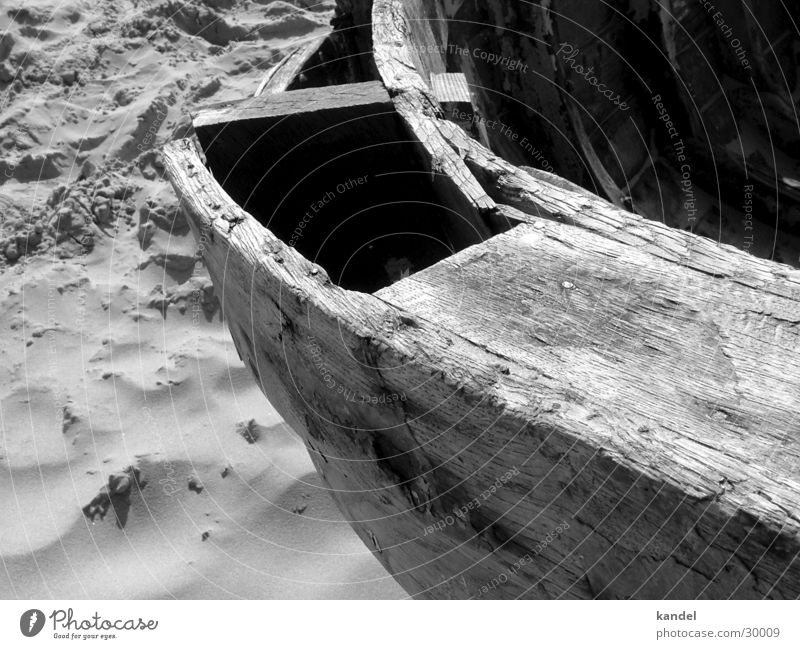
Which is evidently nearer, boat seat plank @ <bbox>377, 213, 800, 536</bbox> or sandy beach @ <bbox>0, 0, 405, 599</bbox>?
boat seat plank @ <bbox>377, 213, 800, 536</bbox>

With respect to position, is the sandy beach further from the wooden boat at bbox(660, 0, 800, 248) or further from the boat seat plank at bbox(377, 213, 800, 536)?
the wooden boat at bbox(660, 0, 800, 248)

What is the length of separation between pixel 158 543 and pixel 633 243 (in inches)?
73.3

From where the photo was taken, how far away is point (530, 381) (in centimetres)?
155

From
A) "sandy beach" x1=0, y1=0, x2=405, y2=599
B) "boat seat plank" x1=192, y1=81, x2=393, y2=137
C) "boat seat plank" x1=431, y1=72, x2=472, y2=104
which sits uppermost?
"boat seat plank" x1=192, y1=81, x2=393, y2=137

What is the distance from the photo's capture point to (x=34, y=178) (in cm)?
413

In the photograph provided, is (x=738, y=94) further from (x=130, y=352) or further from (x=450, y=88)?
(x=130, y=352)

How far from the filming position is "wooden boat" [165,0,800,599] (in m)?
1.39

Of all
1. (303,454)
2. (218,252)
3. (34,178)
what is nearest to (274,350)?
(218,252)

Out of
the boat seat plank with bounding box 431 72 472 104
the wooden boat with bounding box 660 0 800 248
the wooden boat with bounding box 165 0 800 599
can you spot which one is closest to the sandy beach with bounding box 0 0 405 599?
the wooden boat with bounding box 165 0 800 599

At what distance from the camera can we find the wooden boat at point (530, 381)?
1.39 metres

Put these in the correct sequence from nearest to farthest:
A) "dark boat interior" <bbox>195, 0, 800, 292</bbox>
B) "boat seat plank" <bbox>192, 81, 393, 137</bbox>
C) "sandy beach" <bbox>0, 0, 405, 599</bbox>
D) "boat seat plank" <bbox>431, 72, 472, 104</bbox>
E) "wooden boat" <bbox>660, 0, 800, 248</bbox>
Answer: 1. "boat seat plank" <bbox>192, 81, 393, 137</bbox>
2. "dark boat interior" <bbox>195, 0, 800, 292</bbox>
3. "boat seat plank" <bbox>431, 72, 472, 104</bbox>
4. "sandy beach" <bbox>0, 0, 405, 599</bbox>
5. "wooden boat" <bbox>660, 0, 800, 248</bbox>

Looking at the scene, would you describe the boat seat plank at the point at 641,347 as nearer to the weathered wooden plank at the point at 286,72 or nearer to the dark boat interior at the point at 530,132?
the dark boat interior at the point at 530,132

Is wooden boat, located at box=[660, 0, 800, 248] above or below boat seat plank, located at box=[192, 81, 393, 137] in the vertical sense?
below

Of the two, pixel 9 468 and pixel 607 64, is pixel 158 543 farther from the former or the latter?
pixel 607 64
